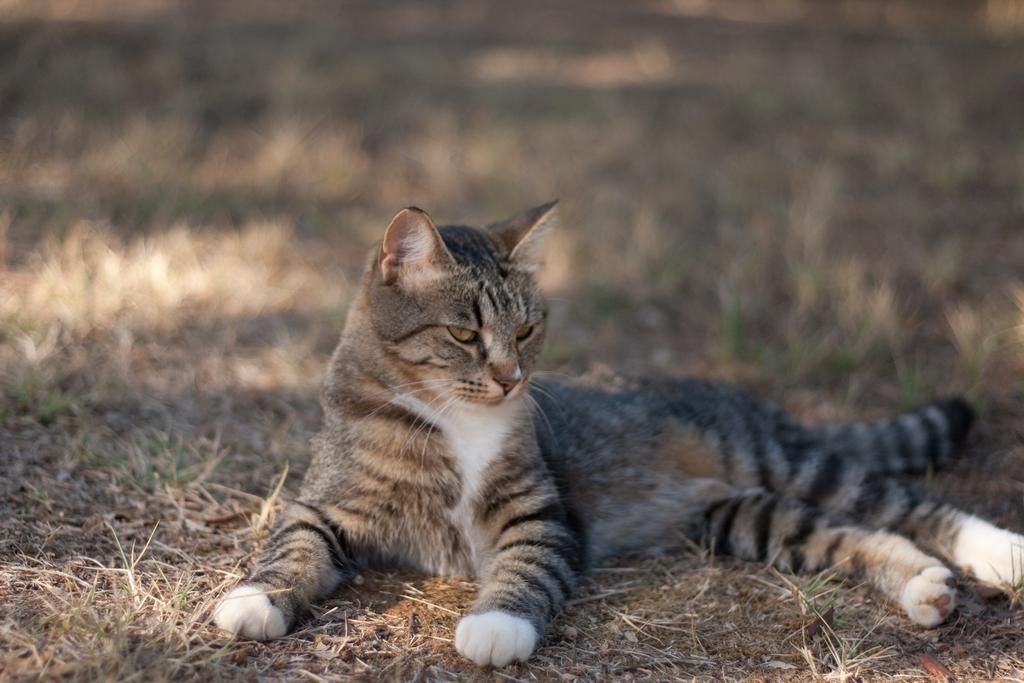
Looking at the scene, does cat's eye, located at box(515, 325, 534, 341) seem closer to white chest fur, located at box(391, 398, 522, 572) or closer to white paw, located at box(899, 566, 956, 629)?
white chest fur, located at box(391, 398, 522, 572)

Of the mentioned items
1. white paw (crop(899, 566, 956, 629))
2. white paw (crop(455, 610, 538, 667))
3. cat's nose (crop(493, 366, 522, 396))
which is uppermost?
cat's nose (crop(493, 366, 522, 396))

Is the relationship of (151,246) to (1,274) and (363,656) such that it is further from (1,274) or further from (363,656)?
(363,656)

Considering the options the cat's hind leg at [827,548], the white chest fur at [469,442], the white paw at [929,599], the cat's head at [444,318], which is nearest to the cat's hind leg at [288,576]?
the white chest fur at [469,442]

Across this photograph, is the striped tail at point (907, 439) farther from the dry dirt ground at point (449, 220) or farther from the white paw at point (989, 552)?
the white paw at point (989, 552)

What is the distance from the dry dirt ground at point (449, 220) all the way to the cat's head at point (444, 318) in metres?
0.73

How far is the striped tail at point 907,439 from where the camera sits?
4125 mm

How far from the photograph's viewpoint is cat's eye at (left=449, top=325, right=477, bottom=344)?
10.5 ft

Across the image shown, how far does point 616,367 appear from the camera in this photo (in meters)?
4.90

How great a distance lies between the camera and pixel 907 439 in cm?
414

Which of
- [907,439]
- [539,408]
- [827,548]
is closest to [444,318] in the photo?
[539,408]

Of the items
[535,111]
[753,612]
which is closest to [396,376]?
[753,612]

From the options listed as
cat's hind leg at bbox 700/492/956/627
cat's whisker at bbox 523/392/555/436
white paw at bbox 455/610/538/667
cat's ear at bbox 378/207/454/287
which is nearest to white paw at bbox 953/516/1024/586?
cat's hind leg at bbox 700/492/956/627

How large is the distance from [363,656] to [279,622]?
27 cm

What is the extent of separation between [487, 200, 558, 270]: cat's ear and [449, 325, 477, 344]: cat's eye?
14.3 inches
